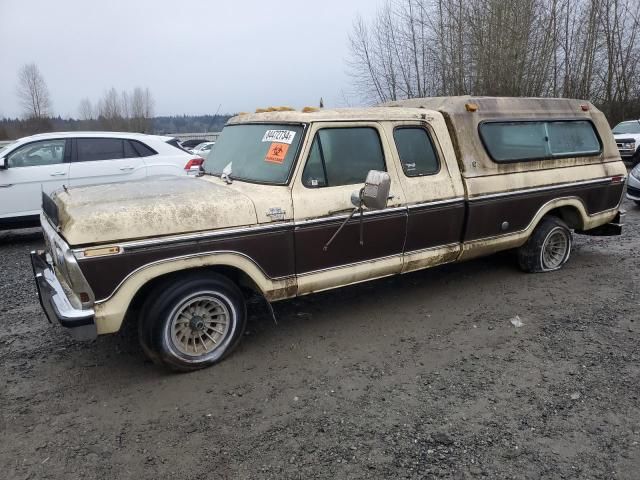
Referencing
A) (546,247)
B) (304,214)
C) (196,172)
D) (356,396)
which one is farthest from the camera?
(546,247)

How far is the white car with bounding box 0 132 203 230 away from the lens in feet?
24.7

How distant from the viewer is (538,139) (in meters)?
5.42

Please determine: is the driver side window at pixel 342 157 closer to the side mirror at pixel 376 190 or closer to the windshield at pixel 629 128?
the side mirror at pixel 376 190

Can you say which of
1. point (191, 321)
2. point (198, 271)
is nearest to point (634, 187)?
A: point (198, 271)

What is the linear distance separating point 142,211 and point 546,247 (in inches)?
181

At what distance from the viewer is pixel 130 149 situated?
8234 millimetres

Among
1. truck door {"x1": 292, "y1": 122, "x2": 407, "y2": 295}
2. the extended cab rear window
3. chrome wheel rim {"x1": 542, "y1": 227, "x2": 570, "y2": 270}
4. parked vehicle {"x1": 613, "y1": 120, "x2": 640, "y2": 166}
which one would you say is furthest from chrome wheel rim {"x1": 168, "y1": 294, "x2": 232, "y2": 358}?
parked vehicle {"x1": 613, "y1": 120, "x2": 640, "y2": 166}

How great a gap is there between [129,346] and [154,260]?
1247 mm

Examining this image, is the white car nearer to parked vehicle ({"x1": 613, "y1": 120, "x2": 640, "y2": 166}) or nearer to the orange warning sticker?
the orange warning sticker

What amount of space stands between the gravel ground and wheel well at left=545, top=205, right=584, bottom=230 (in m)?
1.01

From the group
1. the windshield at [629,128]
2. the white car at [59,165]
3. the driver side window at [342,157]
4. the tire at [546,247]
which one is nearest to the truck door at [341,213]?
the driver side window at [342,157]

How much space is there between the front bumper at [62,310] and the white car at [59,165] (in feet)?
12.1

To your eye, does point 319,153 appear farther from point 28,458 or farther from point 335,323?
point 28,458

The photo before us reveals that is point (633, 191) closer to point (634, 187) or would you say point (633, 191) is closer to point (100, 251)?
point (634, 187)
